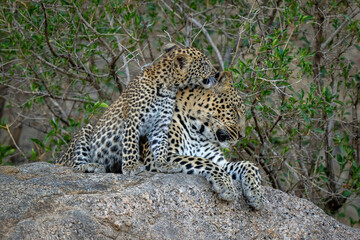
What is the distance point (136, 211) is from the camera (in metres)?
5.65

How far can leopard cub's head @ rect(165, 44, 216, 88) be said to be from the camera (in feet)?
24.3

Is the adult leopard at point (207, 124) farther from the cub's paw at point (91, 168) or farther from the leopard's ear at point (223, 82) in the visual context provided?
the cub's paw at point (91, 168)

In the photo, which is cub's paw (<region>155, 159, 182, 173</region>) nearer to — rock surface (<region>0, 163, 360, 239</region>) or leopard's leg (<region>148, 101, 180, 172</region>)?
leopard's leg (<region>148, 101, 180, 172</region>)

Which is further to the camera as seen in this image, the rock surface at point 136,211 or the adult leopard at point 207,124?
the adult leopard at point 207,124

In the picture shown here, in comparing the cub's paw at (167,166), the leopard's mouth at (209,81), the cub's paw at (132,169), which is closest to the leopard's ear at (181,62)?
the leopard's mouth at (209,81)

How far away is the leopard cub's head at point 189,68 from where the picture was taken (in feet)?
24.3

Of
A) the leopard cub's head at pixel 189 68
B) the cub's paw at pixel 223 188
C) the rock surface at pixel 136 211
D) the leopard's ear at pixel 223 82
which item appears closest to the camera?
the rock surface at pixel 136 211

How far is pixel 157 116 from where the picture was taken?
730cm

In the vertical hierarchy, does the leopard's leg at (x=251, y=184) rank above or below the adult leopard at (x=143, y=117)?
below

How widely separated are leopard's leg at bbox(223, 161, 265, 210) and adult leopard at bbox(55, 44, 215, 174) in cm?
95

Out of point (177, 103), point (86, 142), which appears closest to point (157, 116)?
point (177, 103)

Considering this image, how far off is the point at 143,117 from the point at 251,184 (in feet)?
5.24

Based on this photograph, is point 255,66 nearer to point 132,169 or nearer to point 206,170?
point 206,170

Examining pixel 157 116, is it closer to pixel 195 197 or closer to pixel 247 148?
pixel 195 197
